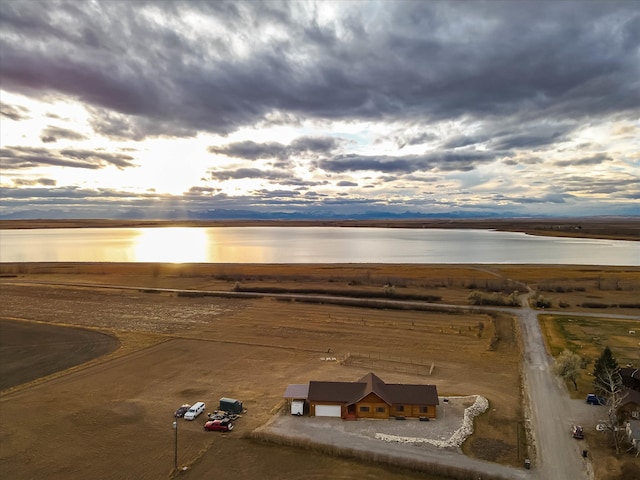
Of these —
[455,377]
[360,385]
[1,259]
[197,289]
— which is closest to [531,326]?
[455,377]

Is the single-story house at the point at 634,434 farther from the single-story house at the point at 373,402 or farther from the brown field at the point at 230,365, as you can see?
the single-story house at the point at 373,402

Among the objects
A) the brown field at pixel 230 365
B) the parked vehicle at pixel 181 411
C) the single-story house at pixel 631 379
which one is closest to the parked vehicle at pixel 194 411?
the parked vehicle at pixel 181 411

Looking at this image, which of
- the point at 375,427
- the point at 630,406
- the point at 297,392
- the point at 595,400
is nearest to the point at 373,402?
the point at 375,427

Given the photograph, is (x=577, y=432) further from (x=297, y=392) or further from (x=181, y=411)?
(x=181, y=411)

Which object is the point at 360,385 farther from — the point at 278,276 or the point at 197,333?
the point at 278,276

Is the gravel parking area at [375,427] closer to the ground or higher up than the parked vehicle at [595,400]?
closer to the ground

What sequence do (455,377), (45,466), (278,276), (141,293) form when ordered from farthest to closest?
(278,276) → (141,293) → (455,377) → (45,466)
